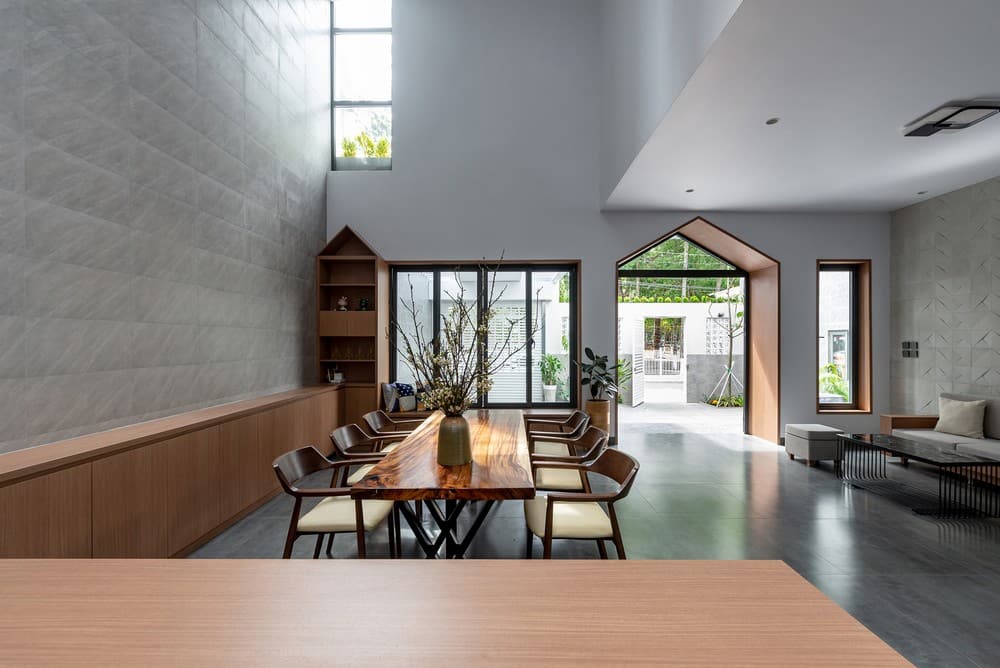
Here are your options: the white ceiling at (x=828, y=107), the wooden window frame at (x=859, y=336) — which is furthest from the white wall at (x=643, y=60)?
the wooden window frame at (x=859, y=336)

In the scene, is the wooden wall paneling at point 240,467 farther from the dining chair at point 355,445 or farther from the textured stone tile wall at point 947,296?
the textured stone tile wall at point 947,296

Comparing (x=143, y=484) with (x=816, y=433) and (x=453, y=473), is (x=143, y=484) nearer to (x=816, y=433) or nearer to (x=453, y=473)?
(x=453, y=473)

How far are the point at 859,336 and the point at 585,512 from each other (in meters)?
6.14

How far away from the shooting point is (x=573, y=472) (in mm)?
3525

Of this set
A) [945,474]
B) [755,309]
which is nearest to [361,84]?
[755,309]

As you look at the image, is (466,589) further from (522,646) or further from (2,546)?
(2,546)

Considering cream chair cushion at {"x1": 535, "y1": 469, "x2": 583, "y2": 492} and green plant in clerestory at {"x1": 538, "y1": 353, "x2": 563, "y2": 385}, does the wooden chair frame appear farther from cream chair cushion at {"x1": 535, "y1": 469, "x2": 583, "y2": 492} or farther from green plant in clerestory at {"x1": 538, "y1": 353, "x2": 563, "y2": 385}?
green plant in clerestory at {"x1": 538, "y1": 353, "x2": 563, "y2": 385}

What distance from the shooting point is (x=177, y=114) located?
354cm

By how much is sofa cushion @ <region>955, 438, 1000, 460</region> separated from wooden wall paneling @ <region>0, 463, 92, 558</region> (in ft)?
22.1

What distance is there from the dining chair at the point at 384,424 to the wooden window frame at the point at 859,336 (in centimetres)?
546

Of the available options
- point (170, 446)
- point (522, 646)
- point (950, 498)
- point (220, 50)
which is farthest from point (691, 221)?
point (522, 646)

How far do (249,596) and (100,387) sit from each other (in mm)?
2651

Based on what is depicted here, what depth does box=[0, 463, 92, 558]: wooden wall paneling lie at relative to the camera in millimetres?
2012

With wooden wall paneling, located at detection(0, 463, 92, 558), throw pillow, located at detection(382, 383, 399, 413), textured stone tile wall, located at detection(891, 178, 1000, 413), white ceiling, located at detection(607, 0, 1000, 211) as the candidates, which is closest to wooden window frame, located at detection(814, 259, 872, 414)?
textured stone tile wall, located at detection(891, 178, 1000, 413)
